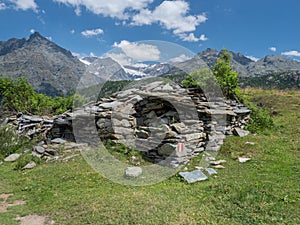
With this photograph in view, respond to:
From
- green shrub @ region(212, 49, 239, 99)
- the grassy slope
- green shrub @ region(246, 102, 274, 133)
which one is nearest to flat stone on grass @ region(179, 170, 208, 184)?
the grassy slope

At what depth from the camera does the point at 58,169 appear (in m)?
9.41

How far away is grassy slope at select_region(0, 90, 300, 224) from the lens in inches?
215

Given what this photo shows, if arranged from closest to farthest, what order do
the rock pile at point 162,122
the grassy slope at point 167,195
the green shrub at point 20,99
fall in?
1. the grassy slope at point 167,195
2. the rock pile at point 162,122
3. the green shrub at point 20,99

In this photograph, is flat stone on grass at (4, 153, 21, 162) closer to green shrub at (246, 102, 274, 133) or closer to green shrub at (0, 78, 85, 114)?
green shrub at (0, 78, 85, 114)

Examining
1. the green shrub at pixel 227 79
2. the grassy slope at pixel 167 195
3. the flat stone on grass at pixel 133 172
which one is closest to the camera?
the grassy slope at pixel 167 195

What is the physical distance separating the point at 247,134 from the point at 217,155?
173 inches

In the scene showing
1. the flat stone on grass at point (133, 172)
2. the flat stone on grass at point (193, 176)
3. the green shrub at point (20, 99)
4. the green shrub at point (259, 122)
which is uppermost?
the green shrub at point (20, 99)

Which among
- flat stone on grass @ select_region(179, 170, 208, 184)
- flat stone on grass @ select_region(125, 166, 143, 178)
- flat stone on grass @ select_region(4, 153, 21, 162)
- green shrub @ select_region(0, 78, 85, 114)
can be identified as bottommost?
flat stone on grass @ select_region(4, 153, 21, 162)

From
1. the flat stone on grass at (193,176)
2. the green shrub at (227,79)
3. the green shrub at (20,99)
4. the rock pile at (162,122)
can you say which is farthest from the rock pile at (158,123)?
the green shrub at (20,99)

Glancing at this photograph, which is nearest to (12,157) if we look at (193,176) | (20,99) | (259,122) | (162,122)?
(162,122)

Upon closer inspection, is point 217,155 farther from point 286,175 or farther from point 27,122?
point 27,122

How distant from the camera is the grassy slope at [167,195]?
5.46m

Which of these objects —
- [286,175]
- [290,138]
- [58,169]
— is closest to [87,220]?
[58,169]

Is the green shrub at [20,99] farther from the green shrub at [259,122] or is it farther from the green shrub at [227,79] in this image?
the green shrub at [259,122]
